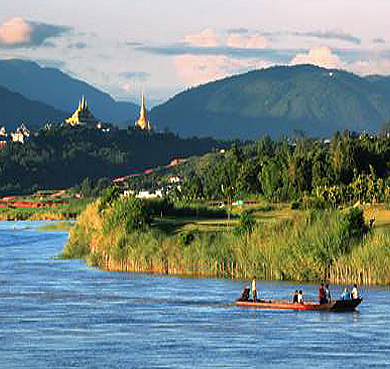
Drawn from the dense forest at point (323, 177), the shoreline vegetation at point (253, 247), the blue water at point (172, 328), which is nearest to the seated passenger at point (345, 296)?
→ the blue water at point (172, 328)

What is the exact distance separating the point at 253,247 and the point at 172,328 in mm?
22976

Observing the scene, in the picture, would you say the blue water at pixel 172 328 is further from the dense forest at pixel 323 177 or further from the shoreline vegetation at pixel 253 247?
the dense forest at pixel 323 177

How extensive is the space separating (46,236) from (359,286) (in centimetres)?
10230

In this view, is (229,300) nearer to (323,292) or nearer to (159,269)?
(323,292)

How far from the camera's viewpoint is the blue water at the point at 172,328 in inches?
2185

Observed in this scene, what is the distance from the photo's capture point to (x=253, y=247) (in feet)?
287

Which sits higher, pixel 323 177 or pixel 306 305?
pixel 323 177

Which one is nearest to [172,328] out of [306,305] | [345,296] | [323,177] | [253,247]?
[306,305]

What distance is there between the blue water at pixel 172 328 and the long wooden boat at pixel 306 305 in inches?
18.1

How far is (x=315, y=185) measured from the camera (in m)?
160

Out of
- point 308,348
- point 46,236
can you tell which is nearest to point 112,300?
point 308,348

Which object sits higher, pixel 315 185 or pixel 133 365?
pixel 315 185

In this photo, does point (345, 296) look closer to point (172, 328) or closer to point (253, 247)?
point (172, 328)

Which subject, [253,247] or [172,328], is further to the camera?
[253,247]
